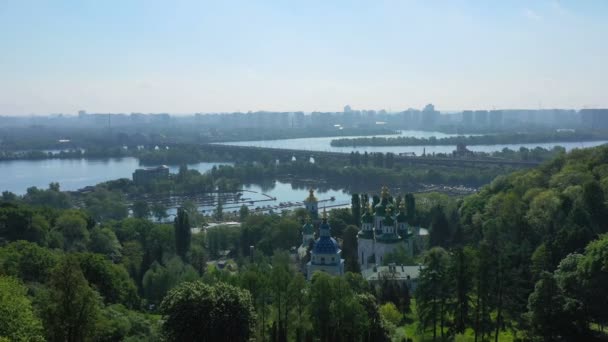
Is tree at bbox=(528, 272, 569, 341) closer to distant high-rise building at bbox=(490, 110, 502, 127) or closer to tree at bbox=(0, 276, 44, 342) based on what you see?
tree at bbox=(0, 276, 44, 342)

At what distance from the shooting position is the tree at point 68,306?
7000 mm

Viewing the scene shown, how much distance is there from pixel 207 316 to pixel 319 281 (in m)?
1.91

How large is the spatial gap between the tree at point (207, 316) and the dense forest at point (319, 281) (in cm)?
1

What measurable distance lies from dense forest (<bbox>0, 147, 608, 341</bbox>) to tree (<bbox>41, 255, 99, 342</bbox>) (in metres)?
0.01

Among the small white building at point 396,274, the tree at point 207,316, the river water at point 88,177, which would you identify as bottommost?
the river water at point 88,177

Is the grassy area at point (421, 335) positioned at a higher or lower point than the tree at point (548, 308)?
lower

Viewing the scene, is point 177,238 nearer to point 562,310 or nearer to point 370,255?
point 370,255

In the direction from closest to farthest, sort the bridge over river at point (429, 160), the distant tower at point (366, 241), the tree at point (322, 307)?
1. the tree at point (322, 307)
2. the distant tower at point (366, 241)
3. the bridge over river at point (429, 160)

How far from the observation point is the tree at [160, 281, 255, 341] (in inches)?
282

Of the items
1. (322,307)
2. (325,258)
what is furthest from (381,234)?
(322,307)

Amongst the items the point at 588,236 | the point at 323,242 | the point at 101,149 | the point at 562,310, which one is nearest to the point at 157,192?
the point at 323,242

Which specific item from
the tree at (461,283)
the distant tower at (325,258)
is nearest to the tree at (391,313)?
the tree at (461,283)

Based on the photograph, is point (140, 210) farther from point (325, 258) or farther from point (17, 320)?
point (17, 320)

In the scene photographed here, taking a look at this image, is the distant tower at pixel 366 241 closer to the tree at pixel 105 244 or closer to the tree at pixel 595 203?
the tree at pixel 595 203
